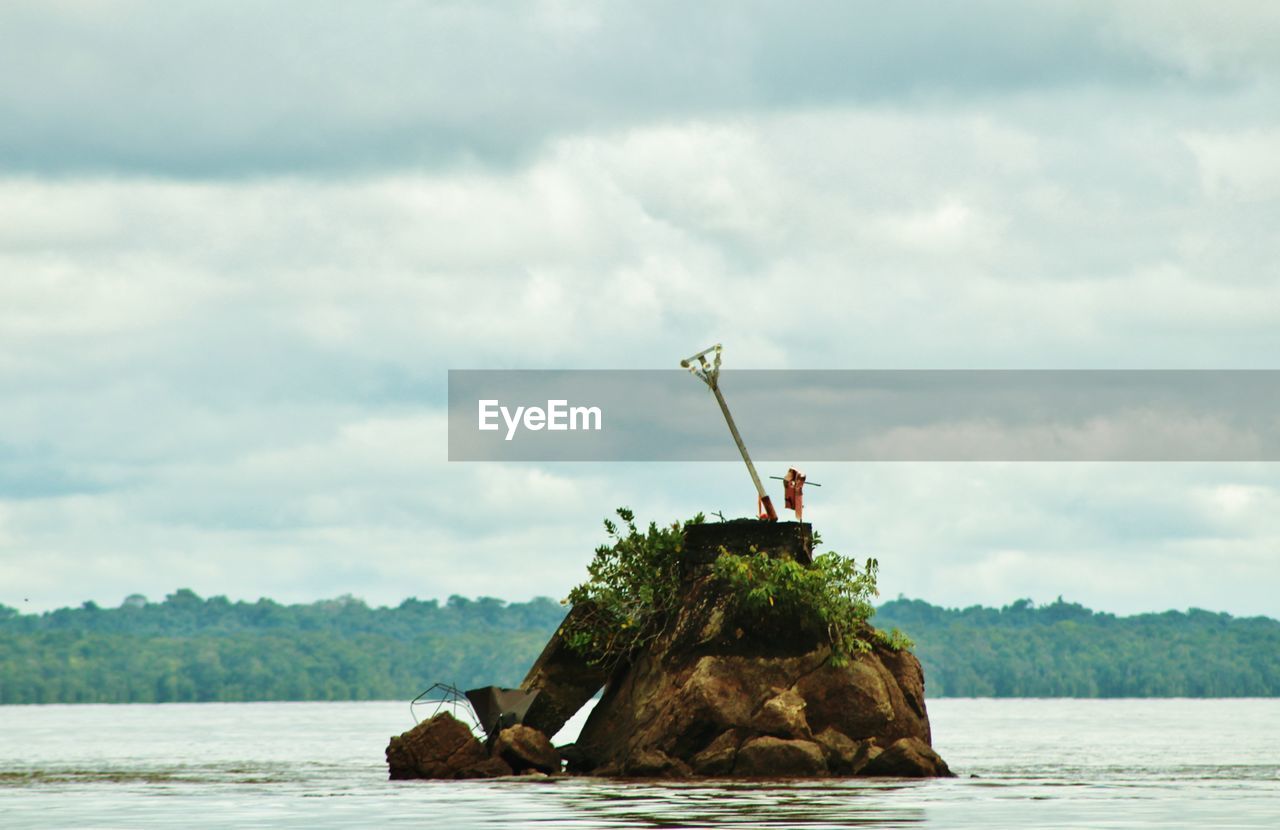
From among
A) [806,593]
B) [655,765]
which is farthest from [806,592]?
[655,765]

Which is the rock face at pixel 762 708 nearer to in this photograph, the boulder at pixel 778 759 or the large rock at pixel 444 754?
the boulder at pixel 778 759

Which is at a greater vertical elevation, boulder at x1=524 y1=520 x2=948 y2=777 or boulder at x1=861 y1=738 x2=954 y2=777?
boulder at x1=524 y1=520 x2=948 y2=777

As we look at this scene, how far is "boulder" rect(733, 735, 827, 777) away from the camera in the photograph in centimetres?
4738

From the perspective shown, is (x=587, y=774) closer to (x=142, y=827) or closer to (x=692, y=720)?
(x=692, y=720)

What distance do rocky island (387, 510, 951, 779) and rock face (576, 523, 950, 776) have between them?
0.04 metres

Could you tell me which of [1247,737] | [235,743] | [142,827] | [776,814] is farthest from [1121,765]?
[235,743]

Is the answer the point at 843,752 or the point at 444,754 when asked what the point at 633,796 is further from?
the point at 444,754

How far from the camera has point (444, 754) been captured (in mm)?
50688

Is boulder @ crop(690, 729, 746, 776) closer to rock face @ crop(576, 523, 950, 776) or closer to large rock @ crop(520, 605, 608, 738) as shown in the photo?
rock face @ crop(576, 523, 950, 776)

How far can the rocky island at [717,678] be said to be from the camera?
48.3 meters

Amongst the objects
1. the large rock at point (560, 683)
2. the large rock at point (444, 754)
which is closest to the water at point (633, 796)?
the large rock at point (444, 754)

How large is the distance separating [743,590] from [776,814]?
41.5 feet

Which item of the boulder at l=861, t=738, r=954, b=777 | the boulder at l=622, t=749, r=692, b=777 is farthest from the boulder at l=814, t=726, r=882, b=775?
the boulder at l=622, t=749, r=692, b=777

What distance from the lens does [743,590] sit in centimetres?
4934
